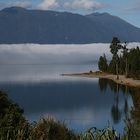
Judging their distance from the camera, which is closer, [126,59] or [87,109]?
[87,109]

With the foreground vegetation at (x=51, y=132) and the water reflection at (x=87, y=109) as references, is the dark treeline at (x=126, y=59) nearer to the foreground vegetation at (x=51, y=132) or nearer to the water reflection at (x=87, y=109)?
the water reflection at (x=87, y=109)

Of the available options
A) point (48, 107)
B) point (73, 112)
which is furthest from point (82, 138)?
point (48, 107)

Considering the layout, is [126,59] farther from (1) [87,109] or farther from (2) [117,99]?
(1) [87,109]

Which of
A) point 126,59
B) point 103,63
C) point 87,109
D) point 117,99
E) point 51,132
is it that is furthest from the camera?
point 103,63

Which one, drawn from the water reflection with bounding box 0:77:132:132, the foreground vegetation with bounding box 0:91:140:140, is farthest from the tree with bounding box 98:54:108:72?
the foreground vegetation with bounding box 0:91:140:140

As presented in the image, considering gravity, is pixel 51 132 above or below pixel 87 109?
above

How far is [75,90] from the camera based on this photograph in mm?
122062

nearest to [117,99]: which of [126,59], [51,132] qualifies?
[126,59]

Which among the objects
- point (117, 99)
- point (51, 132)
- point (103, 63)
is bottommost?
point (117, 99)

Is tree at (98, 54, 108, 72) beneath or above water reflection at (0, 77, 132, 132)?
above

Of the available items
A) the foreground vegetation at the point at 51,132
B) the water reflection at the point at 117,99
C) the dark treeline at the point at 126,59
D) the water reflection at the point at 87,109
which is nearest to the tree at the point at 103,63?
the dark treeline at the point at 126,59

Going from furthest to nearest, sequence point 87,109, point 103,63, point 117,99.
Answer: point 103,63, point 117,99, point 87,109

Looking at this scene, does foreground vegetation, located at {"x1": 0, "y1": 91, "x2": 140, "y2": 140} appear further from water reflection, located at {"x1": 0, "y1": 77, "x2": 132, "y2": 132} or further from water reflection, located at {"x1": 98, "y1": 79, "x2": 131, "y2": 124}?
water reflection, located at {"x1": 98, "y1": 79, "x2": 131, "y2": 124}

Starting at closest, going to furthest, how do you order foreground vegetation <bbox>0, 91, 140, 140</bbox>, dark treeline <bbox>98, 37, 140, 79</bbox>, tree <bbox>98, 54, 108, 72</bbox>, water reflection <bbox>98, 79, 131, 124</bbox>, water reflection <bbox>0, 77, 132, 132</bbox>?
foreground vegetation <bbox>0, 91, 140, 140</bbox> → water reflection <bbox>0, 77, 132, 132</bbox> → water reflection <bbox>98, 79, 131, 124</bbox> → dark treeline <bbox>98, 37, 140, 79</bbox> → tree <bbox>98, 54, 108, 72</bbox>
